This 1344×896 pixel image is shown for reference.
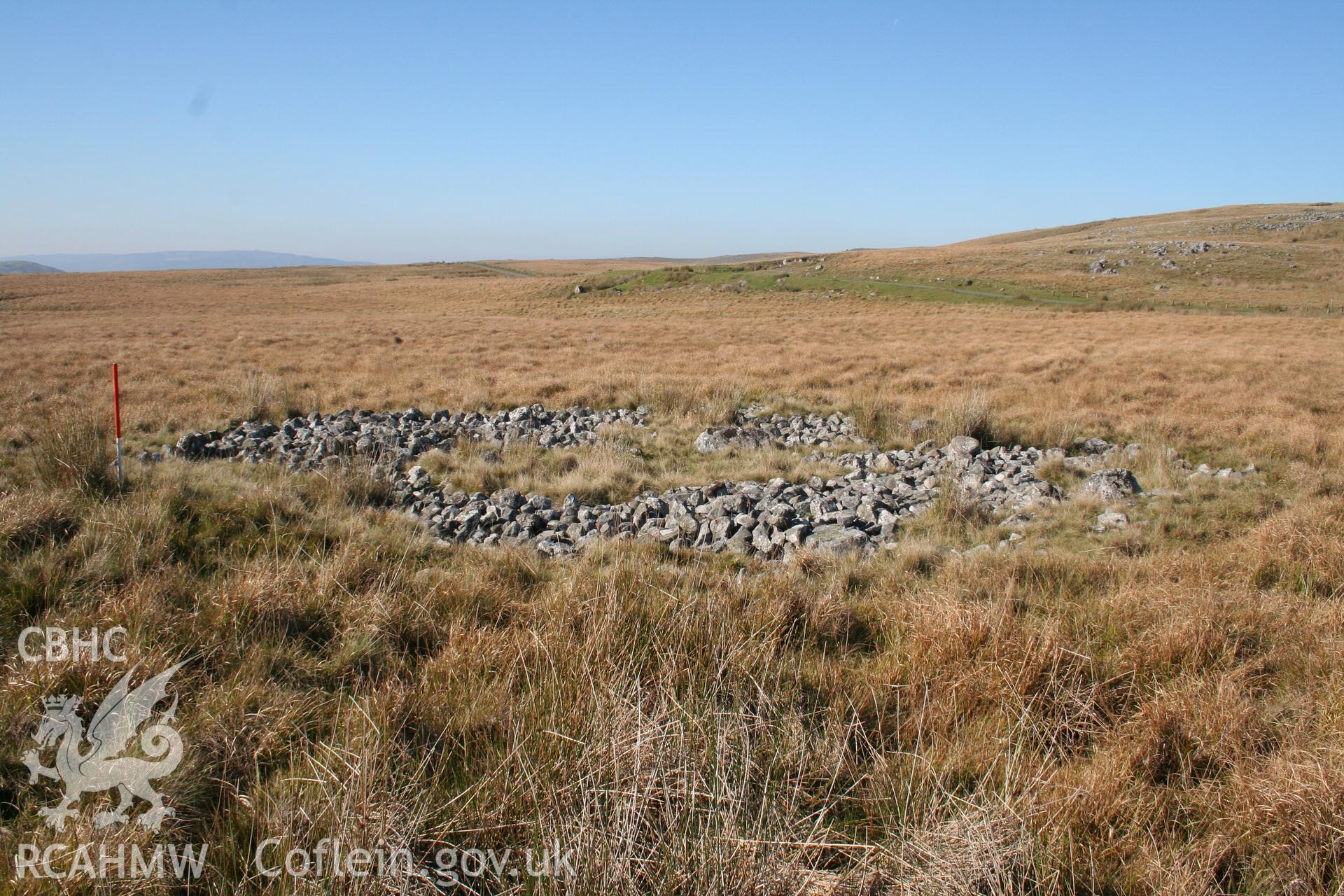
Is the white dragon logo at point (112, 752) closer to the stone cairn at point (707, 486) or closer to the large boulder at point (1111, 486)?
the stone cairn at point (707, 486)

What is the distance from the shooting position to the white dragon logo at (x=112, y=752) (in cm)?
230

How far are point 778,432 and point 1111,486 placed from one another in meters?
5.21

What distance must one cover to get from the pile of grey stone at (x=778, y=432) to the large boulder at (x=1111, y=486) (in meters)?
3.49

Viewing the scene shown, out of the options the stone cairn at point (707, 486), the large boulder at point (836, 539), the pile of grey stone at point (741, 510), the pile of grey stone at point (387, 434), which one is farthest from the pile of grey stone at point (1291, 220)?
the large boulder at point (836, 539)

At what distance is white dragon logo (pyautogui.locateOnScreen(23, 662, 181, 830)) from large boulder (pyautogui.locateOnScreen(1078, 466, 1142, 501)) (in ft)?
26.4

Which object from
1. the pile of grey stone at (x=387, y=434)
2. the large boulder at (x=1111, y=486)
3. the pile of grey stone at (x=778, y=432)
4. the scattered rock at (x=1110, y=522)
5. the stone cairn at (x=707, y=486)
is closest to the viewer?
the stone cairn at (x=707, y=486)

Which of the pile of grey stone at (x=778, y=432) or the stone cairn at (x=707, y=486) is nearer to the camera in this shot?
→ the stone cairn at (x=707, y=486)

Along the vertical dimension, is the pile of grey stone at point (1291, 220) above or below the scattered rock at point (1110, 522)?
above

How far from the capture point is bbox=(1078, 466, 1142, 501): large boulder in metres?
7.57

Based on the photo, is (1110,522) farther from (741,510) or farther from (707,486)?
(707,486)

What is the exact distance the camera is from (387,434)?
1110 centimetres

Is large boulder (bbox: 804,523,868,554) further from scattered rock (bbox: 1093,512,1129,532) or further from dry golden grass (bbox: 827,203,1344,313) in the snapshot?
dry golden grass (bbox: 827,203,1344,313)

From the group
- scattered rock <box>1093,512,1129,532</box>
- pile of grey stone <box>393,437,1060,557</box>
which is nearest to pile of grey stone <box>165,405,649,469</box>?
pile of grey stone <box>393,437,1060,557</box>

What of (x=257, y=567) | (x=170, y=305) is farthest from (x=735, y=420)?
(x=170, y=305)
